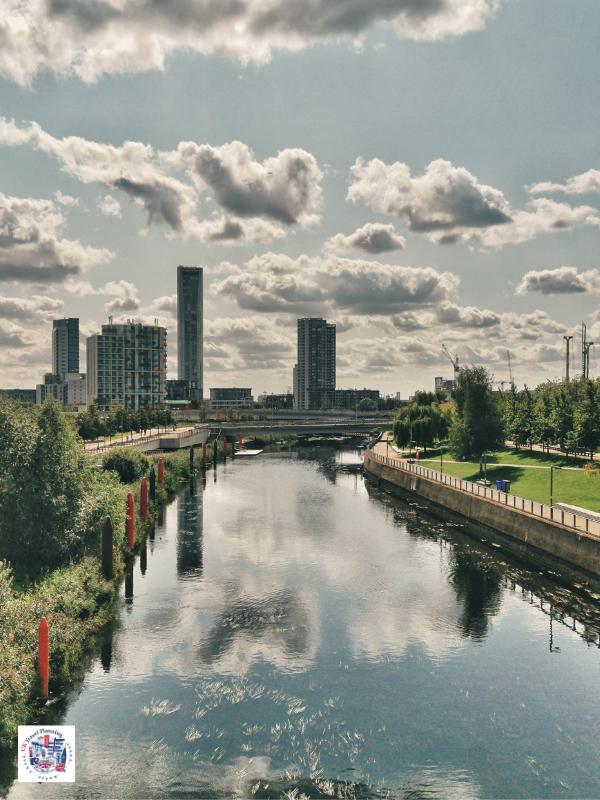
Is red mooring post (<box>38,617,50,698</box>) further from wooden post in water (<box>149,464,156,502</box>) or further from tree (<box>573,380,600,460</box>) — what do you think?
tree (<box>573,380,600,460</box>)

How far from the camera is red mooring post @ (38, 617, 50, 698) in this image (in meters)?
29.2

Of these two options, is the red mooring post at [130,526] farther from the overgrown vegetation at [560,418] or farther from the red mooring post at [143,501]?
the overgrown vegetation at [560,418]

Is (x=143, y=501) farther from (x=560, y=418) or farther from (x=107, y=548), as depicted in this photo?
(x=560, y=418)

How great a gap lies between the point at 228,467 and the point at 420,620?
311 feet

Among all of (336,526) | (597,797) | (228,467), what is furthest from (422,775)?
(228,467)

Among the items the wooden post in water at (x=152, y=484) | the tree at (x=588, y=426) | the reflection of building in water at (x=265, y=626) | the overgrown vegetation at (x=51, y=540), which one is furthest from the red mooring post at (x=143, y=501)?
the tree at (x=588, y=426)

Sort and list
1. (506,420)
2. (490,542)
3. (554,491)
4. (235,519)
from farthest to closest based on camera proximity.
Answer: (506,420)
(235,519)
(554,491)
(490,542)

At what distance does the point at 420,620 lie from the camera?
4056 cm

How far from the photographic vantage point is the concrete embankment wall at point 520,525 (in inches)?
1887

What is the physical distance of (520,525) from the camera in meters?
58.1

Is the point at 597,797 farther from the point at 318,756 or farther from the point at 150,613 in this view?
the point at 150,613

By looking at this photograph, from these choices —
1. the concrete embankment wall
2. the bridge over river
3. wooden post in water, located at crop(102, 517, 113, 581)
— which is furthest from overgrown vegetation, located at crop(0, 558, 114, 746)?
the bridge over river
